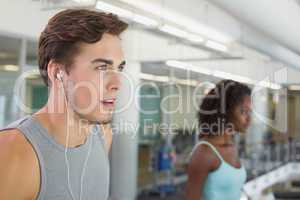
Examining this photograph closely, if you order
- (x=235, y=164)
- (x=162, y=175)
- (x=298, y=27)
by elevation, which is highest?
(x=298, y=27)

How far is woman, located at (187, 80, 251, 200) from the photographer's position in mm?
1465

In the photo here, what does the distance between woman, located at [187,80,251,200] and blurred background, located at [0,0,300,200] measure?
57 cm

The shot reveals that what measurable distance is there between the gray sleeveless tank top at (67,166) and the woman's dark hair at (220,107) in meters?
0.83

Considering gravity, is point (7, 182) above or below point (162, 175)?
above

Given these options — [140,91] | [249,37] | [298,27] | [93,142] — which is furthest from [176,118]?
[93,142]

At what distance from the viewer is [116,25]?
779mm

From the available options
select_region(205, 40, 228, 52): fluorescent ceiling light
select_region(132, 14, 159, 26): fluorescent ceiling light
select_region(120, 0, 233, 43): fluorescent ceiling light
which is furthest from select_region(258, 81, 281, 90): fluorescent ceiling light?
select_region(132, 14, 159, 26): fluorescent ceiling light

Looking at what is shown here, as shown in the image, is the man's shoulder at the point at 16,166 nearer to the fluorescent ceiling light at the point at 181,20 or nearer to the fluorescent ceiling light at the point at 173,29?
the fluorescent ceiling light at the point at 181,20

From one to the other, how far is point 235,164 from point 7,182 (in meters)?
1.11

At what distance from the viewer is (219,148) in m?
1.55

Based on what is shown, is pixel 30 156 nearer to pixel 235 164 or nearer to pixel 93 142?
pixel 93 142

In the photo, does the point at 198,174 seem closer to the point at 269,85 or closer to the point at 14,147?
the point at 14,147

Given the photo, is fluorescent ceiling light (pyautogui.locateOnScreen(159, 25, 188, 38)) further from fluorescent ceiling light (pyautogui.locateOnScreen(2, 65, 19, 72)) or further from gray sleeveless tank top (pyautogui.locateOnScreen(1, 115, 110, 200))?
gray sleeveless tank top (pyautogui.locateOnScreen(1, 115, 110, 200))

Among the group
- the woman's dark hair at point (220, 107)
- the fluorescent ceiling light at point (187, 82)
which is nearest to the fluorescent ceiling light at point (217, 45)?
the fluorescent ceiling light at point (187, 82)
